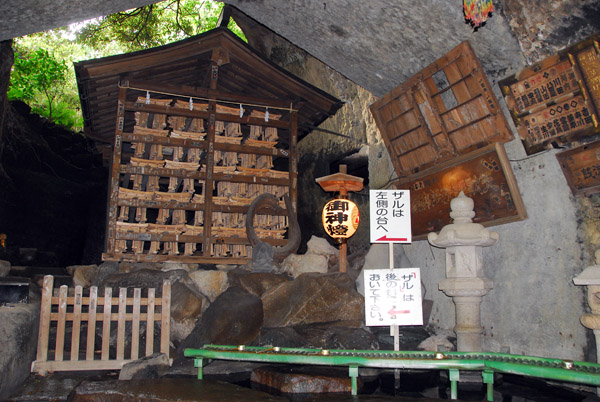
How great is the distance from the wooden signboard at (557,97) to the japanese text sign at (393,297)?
2.85m

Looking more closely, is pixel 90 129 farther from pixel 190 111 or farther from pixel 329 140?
pixel 329 140

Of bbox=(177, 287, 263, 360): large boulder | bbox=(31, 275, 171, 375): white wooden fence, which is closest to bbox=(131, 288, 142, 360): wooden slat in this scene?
bbox=(31, 275, 171, 375): white wooden fence

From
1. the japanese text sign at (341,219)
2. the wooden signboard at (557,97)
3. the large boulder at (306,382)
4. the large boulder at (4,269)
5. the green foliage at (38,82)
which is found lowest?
the large boulder at (306,382)

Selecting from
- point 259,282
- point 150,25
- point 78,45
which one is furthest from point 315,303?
point 78,45

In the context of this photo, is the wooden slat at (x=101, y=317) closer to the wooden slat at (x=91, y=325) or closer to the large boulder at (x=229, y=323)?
the wooden slat at (x=91, y=325)

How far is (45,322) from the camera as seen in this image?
747cm

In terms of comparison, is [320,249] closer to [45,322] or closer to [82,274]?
[82,274]

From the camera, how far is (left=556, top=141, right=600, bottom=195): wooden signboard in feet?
20.6

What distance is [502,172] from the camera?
25.0 ft

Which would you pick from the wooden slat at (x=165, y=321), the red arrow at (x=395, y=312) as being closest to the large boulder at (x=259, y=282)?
the wooden slat at (x=165, y=321)

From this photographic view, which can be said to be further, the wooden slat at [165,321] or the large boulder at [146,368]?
the wooden slat at [165,321]

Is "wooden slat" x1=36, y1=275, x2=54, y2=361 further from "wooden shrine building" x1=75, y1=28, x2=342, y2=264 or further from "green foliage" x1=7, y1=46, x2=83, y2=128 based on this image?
"green foliage" x1=7, y1=46, x2=83, y2=128

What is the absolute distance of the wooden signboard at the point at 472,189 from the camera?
7.58 m

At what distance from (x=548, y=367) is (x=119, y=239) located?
8.63 meters
